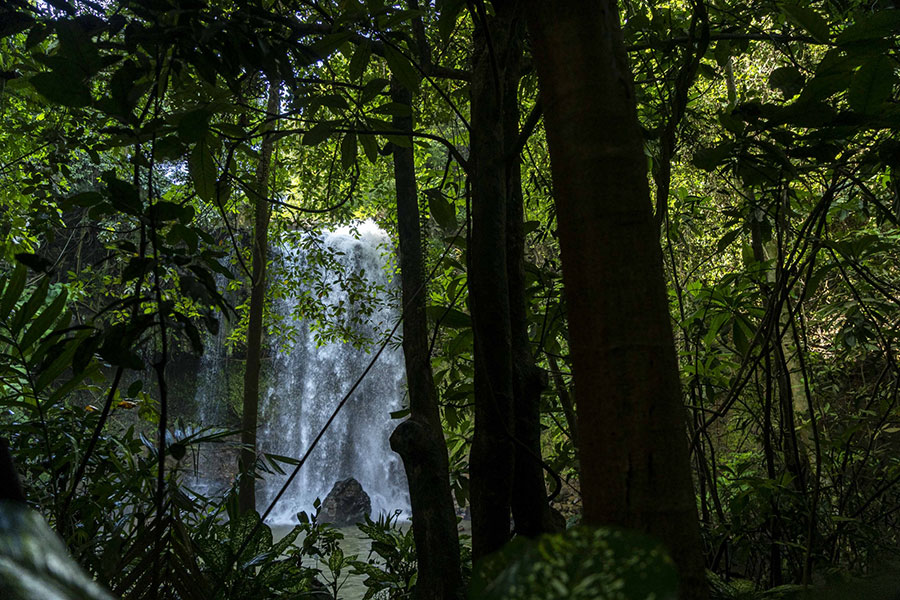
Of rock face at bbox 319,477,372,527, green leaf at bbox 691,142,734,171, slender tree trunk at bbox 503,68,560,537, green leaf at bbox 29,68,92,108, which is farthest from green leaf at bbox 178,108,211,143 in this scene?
rock face at bbox 319,477,372,527

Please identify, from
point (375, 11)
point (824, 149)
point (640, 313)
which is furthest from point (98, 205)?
point (824, 149)

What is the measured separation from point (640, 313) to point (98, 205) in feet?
3.65

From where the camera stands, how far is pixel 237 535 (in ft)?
7.50

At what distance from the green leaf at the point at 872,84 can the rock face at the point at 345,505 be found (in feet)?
34.7

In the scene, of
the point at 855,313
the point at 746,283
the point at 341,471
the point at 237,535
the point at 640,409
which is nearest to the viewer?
the point at 640,409

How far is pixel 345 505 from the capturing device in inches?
426

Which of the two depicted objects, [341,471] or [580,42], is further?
[341,471]

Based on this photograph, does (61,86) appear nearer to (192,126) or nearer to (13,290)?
(192,126)

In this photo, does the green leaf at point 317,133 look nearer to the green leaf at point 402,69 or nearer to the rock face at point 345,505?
the green leaf at point 402,69

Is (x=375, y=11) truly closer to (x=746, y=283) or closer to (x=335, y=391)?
(x=746, y=283)

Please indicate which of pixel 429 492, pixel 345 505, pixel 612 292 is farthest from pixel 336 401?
pixel 612 292

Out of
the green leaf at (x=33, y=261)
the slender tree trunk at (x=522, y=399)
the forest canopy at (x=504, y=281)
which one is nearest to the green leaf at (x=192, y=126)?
the forest canopy at (x=504, y=281)

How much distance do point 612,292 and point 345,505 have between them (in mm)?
11003

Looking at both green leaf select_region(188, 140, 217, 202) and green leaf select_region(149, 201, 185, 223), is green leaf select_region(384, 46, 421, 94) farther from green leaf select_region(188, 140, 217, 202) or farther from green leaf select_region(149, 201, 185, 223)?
green leaf select_region(149, 201, 185, 223)
